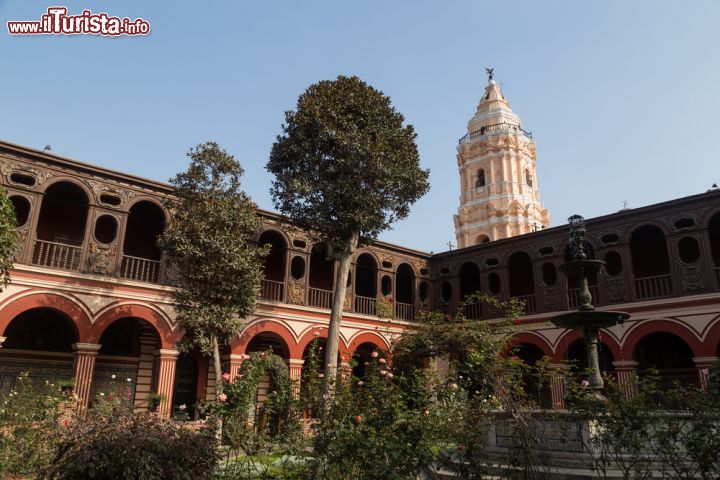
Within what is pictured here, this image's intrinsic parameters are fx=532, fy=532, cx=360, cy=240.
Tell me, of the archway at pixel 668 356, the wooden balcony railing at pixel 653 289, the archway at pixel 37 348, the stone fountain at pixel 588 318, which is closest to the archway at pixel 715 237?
the wooden balcony railing at pixel 653 289

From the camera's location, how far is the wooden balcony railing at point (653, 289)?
1689cm

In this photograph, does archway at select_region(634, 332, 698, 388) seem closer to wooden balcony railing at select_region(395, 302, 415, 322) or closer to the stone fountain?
wooden balcony railing at select_region(395, 302, 415, 322)

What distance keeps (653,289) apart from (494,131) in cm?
1984

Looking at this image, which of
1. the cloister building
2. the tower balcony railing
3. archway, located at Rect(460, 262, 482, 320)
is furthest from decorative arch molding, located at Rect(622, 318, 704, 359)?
the tower balcony railing

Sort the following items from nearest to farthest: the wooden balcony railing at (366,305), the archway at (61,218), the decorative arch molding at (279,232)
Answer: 1. the archway at (61,218)
2. the decorative arch molding at (279,232)
3. the wooden balcony railing at (366,305)

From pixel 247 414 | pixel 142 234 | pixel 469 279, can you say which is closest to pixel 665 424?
pixel 247 414

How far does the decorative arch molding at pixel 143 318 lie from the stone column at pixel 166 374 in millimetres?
213

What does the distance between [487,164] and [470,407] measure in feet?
100

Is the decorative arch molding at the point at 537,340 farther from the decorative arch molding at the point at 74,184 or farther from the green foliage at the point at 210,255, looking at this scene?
the decorative arch molding at the point at 74,184

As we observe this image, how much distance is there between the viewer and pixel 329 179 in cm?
1404

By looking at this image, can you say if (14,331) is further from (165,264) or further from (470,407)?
(470,407)

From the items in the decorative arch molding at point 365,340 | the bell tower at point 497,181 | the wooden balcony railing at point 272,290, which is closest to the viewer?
the wooden balcony railing at point 272,290

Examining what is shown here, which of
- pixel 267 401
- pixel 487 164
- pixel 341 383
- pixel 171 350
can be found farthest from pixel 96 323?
pixel 487 164

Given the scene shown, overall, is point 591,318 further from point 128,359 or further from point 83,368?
point 128,359
